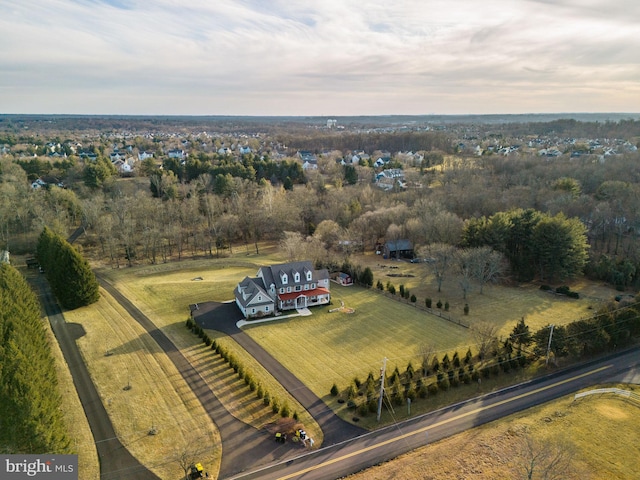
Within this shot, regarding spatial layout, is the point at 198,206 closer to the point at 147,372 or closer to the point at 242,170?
the point at 242,170

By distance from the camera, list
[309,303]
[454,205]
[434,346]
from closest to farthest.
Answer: [434,346] → [309,303] → [454,205]

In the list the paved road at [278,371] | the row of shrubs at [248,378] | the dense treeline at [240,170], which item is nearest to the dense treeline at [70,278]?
the paved road at [278,371]

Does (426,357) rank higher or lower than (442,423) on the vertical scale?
higher

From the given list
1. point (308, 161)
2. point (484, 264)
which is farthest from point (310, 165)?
point (484, 264)

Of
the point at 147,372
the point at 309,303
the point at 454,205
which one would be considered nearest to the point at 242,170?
the point at 454,205

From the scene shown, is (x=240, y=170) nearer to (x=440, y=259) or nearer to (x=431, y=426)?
(x=440, y=259)
